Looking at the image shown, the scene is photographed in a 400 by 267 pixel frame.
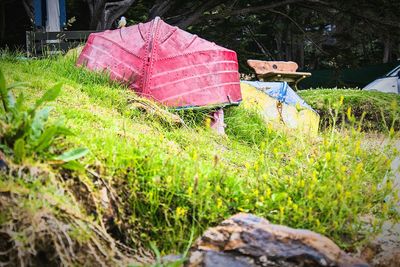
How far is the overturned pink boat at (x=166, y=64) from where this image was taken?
4.98m

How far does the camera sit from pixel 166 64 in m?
5.03

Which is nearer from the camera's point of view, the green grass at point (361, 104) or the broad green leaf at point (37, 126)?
the broad green leaf at point (37, 126)

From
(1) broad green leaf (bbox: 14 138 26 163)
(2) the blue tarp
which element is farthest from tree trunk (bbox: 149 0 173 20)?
(1) broad green leaf (bbox: 14 138 26 163)

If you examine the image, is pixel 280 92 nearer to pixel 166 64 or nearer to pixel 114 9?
pixel 166 64

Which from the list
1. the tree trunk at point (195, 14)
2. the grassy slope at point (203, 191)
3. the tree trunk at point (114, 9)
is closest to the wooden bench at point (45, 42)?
the tree trunk at point (114, 9)

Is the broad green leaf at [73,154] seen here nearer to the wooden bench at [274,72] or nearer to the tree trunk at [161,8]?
the wooden bench at [274,72]

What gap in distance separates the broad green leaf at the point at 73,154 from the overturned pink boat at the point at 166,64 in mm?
2507

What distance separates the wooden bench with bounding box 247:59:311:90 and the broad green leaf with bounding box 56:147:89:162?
7.12m

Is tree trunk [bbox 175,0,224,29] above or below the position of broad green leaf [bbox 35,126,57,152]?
above

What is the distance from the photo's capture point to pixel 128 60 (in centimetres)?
512

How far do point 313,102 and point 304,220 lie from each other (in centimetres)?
640

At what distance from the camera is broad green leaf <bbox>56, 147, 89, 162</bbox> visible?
244cm

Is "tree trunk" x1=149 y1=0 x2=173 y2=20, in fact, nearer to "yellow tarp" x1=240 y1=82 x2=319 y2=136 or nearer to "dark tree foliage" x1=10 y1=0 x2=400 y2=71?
"dark tree foliage" x1=10 y1=0 x2=400 y2=71

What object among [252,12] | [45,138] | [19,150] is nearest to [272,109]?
[45,138]
